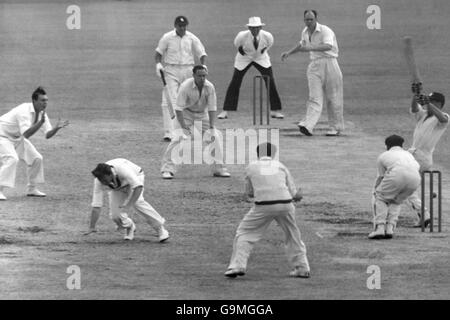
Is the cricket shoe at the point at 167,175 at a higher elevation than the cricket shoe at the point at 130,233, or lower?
higher

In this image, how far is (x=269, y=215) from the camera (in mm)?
19547

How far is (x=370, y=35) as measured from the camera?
51.6m

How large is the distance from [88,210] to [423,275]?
649 centimetres

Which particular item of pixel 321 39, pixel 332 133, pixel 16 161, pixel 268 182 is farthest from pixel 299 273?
pixel 332 133

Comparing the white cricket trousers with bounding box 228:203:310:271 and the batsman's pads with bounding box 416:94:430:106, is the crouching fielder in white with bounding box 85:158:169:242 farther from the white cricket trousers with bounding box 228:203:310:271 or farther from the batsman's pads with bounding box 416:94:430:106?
the batsman's pads with bounding box 416:94:430:106

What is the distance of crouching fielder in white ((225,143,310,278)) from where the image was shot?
19500mm

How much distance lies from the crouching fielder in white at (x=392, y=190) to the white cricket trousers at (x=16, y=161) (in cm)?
608

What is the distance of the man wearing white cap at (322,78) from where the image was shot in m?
31.3

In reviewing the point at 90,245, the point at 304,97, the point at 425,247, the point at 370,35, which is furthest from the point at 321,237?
the point at 370,35

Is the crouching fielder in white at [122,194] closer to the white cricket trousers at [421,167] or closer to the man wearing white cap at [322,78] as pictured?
the white cricket trousers at [421,167]

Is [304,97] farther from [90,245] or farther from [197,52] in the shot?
[90,245]

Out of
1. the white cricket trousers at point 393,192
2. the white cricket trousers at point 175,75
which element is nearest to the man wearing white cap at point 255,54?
the white cricket trousers at point 175,75
